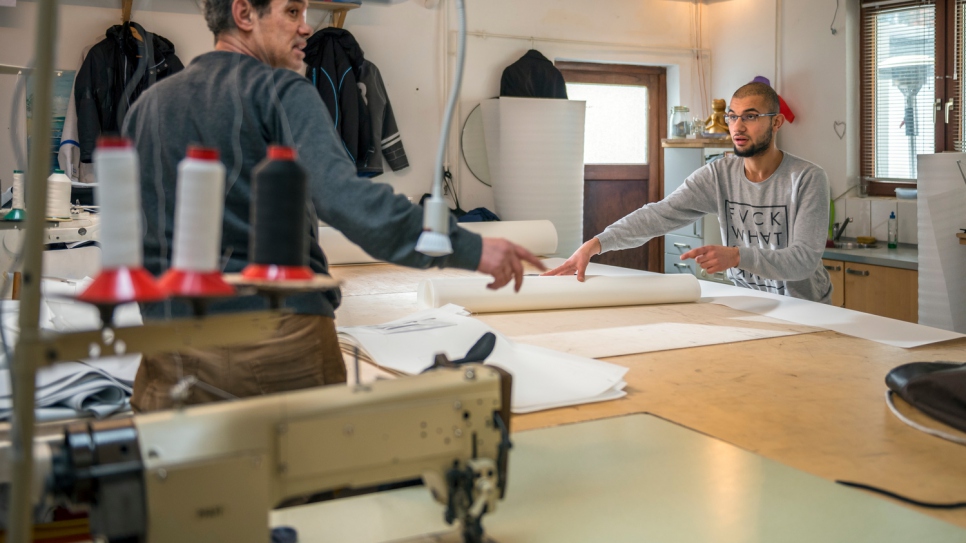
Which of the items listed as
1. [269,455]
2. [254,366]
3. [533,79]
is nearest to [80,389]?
[254,366]

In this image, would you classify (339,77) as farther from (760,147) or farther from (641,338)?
(641,338)

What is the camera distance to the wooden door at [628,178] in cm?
565

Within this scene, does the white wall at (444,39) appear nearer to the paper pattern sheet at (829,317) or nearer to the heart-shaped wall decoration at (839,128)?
the heart-shaped wall decoration at (839,128)

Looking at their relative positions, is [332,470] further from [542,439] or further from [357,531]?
[542,439]

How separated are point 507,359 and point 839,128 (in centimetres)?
388

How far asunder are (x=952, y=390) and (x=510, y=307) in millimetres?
1257

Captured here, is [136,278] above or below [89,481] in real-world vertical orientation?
above

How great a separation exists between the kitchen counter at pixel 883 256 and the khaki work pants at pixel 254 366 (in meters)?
3.18

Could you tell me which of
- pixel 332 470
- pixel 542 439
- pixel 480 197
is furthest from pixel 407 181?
pixel 332 470

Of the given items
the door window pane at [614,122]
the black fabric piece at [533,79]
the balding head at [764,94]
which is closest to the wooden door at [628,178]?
the door window pane at [614,122]

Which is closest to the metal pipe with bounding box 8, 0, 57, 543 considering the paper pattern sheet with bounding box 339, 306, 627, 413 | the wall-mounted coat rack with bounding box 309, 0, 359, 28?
the paper pattern sheet with bounding box 339, 306, 627, 413

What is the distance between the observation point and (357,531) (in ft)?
3.37

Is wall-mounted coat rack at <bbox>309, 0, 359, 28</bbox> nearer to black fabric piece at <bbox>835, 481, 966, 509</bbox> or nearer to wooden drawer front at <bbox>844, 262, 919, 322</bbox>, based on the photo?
wooden drawer front at <bbox>844, 262, 919, 322</bbox>

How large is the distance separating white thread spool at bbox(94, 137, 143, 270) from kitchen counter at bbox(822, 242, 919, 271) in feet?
12.2
